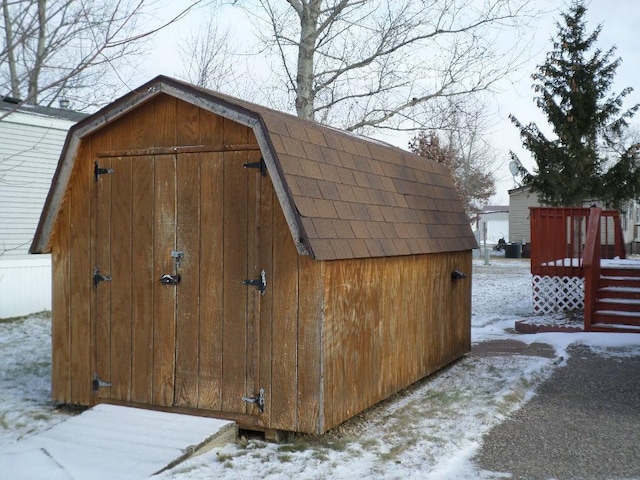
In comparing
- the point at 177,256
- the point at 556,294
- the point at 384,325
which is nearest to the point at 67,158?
the point at 177,256

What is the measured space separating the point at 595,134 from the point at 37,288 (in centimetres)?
1988

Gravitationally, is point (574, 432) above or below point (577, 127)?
below

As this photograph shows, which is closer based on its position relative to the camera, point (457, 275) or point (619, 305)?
point (457, 275)

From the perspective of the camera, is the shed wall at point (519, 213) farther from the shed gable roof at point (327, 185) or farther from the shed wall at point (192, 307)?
the shed wall at point (192, 307)

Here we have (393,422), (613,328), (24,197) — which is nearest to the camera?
(393,422)

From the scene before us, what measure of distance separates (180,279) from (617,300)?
7.55 m

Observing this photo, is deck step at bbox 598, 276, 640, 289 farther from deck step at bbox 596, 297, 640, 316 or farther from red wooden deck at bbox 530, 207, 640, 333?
deck step at bbox 596, 297, 640, 316

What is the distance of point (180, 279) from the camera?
5.77 metres

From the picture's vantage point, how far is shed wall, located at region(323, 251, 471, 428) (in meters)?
5.39

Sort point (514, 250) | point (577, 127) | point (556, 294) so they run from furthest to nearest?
point (514, 250) → point (577, 127) → point (556, 294)

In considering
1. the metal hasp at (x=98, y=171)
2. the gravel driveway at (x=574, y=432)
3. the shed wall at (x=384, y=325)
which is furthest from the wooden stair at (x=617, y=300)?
the metal hasp at (x=98, y=171)

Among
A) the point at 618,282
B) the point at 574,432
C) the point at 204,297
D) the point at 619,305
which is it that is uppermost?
the point at 204,297

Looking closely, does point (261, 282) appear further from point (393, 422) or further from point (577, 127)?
point (577, 127)

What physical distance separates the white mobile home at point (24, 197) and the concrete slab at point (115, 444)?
7579 millimetres
